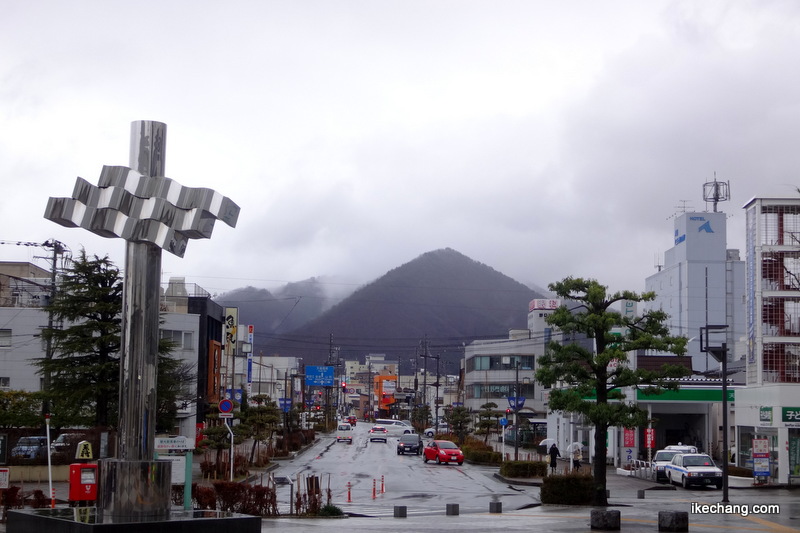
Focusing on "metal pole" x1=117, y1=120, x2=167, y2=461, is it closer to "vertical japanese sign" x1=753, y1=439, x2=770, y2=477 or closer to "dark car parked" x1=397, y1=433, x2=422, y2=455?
"vertical japanese sign" x1=753, y1=439, x2=770, y2=477

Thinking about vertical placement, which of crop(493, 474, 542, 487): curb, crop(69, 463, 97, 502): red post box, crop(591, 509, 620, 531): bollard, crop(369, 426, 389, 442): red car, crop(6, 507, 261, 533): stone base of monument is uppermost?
crop(6, 507, 261, 533): stone base of monument

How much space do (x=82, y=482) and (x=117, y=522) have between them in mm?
8127

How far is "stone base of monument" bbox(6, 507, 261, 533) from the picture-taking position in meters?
14.1

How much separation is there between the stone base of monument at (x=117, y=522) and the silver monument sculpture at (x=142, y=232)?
0.58m

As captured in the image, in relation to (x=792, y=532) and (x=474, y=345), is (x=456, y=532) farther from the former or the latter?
(x=474, y=345)

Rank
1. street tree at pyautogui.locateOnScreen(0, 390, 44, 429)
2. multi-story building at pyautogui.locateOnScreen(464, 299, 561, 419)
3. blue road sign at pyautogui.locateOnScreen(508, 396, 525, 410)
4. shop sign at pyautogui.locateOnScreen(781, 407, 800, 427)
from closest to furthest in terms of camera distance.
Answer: street tree at pyautogui.locateOnScreen(0, 390, 44, 429), shop sign at pyautogui.locateOnScreen(781, 407, 800, 427), blue road sign at pyautogui.locateOnScreen(508, 396, 525, 410), multi-story building at pyautogui.locateOnScreen(464, 299, 561, 419)

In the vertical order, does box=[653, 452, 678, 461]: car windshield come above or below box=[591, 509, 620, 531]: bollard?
below

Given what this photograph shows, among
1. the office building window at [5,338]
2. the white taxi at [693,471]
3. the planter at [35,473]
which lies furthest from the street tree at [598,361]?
the office building window at [5,338]

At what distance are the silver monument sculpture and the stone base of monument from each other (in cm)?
58

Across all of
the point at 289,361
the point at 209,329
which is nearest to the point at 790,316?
the point at 209,329

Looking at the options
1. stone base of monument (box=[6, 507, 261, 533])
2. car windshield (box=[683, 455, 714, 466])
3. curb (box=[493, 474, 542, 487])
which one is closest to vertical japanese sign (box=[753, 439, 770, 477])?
car windshield (box=[683, 455, 714, 466])

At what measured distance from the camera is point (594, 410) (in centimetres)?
2941

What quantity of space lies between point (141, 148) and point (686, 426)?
54.0m

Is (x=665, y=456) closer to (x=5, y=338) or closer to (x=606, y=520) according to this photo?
(x=606, y=520)
